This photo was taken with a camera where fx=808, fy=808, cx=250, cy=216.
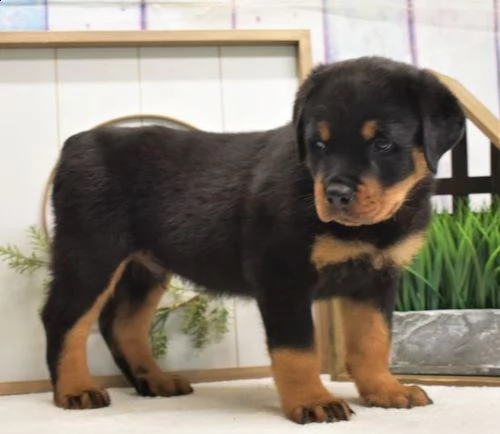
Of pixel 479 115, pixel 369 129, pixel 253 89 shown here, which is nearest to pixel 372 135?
pixel 369 129

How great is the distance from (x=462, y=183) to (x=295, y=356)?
3.32 feet

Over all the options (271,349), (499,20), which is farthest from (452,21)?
(271,349)

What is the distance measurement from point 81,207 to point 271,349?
0.60 meters

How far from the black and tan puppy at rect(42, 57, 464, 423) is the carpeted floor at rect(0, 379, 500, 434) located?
52mm

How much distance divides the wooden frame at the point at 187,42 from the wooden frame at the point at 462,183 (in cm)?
6

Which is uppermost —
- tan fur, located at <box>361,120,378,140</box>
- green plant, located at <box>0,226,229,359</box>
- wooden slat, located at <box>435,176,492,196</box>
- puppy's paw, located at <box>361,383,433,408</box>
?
→ tan fur, located at <box>361,120,378,140</box>

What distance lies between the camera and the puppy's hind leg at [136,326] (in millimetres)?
1997

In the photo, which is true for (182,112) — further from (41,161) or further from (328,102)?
(328,102)

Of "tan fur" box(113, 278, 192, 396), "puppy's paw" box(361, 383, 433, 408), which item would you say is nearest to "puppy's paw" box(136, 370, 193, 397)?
"tan fur" box(113, 278, 192, 396)

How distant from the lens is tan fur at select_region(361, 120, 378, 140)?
1.46 meters

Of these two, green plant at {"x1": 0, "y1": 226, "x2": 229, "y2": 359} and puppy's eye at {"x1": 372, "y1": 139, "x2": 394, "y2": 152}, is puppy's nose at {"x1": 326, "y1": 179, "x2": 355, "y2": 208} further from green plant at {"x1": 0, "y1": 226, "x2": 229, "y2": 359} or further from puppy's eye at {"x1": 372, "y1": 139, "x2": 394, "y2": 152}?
green plant at {"x1": 0, "y1": 226, "x2": 229, "y2": 359}

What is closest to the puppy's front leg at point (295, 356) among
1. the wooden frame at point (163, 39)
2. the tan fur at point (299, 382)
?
the tan fur at point (299, 382)

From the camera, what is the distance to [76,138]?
1960 mm

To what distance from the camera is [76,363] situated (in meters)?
1.83
